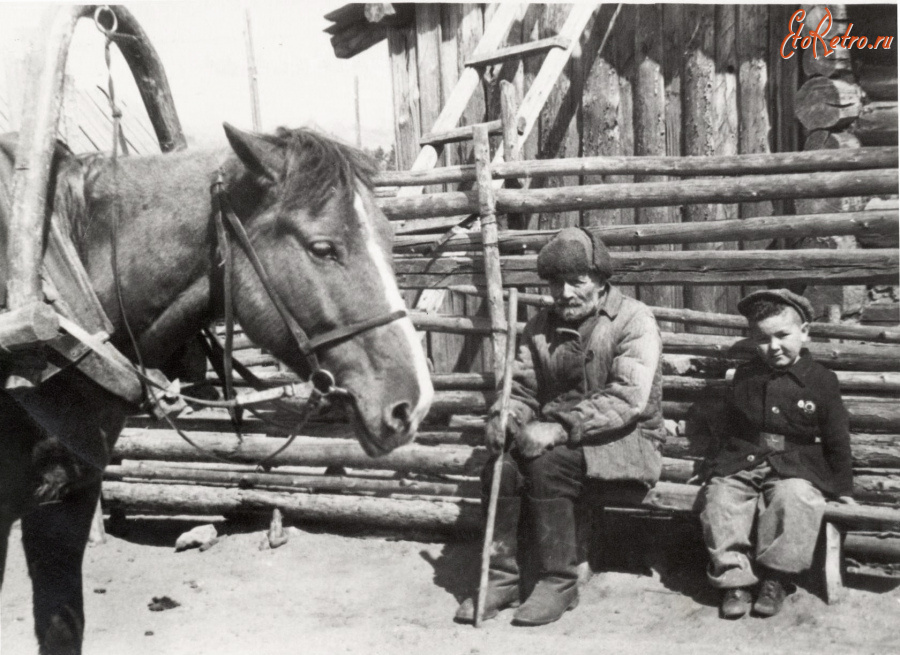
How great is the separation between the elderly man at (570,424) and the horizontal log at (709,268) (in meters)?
0.49

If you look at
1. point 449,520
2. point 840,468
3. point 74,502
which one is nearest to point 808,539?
point 840,468

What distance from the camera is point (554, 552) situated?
4.00 meters

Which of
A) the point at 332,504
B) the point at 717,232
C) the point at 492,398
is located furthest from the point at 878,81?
the point at 332,504

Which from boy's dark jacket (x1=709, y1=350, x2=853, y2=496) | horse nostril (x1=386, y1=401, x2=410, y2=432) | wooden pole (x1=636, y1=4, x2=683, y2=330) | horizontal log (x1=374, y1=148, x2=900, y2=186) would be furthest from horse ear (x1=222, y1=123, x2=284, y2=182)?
wooden pole (x1=636, y1=4, x2=683, y2=330)

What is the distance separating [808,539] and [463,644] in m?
1.59

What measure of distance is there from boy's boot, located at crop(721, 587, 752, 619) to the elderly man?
602 millimetres

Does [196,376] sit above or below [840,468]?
above

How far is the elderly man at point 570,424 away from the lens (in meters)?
4.00

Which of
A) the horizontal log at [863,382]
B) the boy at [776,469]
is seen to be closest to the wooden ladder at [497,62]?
the horizontal log at [863,382]

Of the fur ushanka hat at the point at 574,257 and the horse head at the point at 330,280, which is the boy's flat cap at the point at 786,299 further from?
the horse head at the point at 330,280

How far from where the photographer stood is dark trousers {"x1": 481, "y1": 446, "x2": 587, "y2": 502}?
158 inches

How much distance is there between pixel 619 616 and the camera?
404 centimetres

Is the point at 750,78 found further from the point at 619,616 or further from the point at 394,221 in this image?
the point at 619,616

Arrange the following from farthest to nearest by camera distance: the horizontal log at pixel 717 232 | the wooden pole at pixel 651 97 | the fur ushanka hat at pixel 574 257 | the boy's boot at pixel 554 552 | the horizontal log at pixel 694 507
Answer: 1. the wooden pole at pixel 651 97
2. the horizontal log at pixel 717 232
3. the fur ushanka hat at pixel 574 257
4. the boy's boot at pixel 554 552
5. the horizontal log at pixel 694 507
